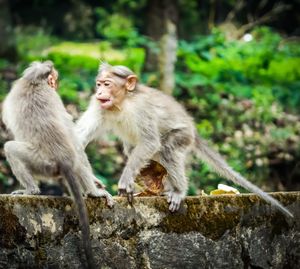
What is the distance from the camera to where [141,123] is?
18.6 feet

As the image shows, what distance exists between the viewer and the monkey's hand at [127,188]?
16.1 ft

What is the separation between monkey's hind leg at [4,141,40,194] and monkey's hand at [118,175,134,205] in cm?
64

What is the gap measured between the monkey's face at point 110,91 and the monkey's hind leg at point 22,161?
3.74 feet

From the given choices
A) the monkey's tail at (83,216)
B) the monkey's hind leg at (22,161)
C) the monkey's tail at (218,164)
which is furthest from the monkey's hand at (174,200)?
the monkey's hind leg at (22,161)

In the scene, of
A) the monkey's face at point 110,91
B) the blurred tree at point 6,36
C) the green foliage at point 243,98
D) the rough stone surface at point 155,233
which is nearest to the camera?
the rough stone surface at point 155,233

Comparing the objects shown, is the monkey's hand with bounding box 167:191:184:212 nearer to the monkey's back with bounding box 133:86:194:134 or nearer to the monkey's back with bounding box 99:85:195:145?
the monkey's back with bounding box 99:85:195:145

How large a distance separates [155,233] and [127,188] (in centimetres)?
40

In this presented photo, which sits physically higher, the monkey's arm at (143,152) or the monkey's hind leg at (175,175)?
the monkey's arm at (143,152)

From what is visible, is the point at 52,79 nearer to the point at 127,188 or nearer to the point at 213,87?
the point at 127,188

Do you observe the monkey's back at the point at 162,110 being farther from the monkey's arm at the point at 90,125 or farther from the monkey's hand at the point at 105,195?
the monkey's hand at the point at 105,195

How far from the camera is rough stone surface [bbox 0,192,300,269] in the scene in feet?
14.7

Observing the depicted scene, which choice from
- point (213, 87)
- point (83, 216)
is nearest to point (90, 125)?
point (83, 216)

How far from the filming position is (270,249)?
17.5ft

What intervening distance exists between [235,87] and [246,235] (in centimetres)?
634
